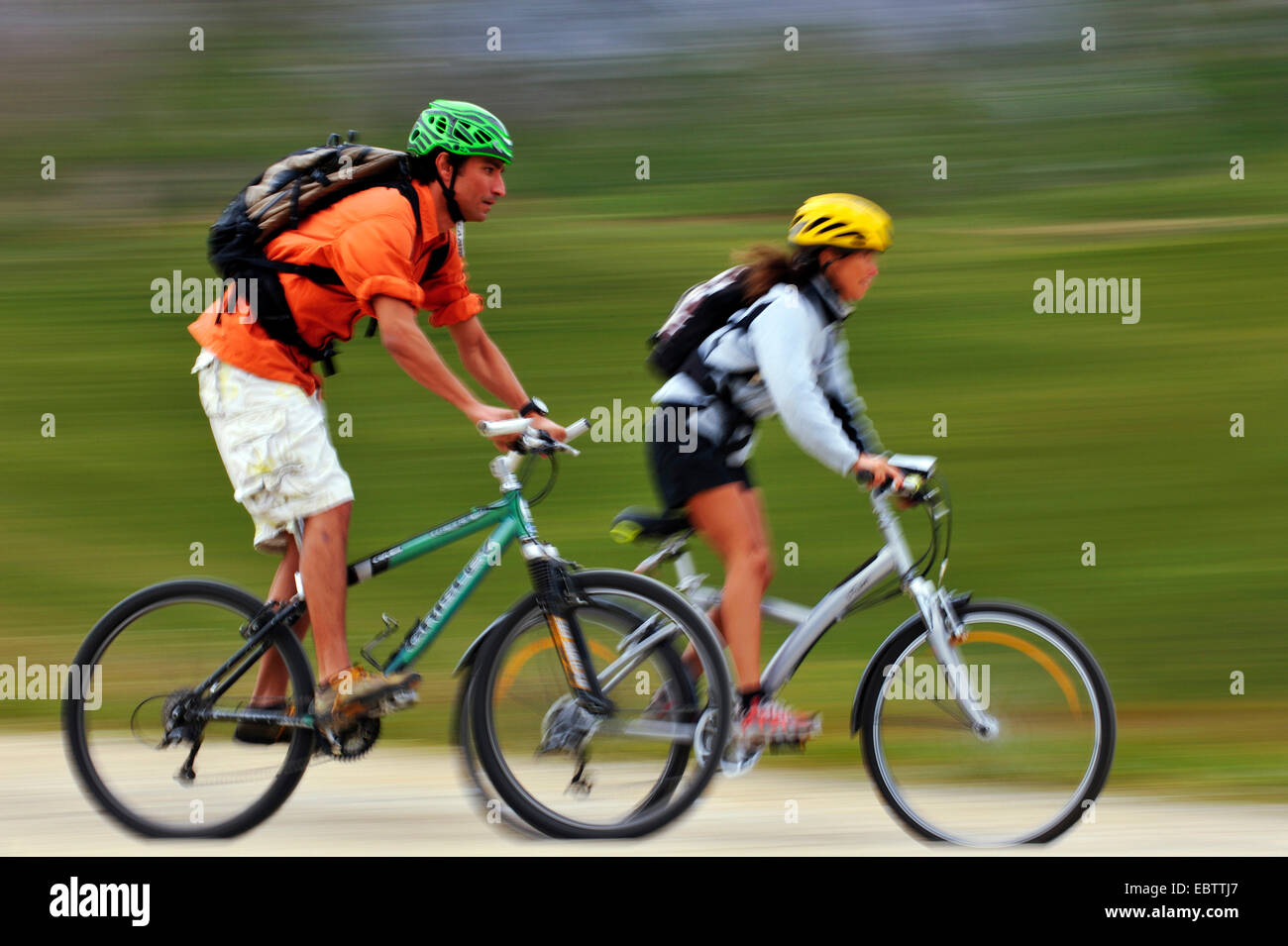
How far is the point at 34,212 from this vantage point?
12.7 m

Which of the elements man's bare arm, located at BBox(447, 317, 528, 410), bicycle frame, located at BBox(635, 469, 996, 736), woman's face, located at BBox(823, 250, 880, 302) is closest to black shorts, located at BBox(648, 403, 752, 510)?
bicycle frame, located at BBox(635, 469, 996, 736)

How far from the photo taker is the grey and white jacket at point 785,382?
174 inches


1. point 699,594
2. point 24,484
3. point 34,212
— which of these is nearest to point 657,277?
point 24,484

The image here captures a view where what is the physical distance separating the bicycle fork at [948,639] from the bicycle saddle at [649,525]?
69cm

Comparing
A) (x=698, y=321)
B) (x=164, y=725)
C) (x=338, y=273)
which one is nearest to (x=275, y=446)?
(x=338, y=273)

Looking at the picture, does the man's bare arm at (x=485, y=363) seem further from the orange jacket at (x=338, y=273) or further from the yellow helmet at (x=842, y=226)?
the yellow helmet at (x=842, y=226)

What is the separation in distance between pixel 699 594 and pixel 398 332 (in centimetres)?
119

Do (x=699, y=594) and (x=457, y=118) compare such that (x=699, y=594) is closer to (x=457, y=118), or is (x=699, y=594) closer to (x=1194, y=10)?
(x=457, y=118)

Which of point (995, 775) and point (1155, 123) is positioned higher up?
point (1155, 123)

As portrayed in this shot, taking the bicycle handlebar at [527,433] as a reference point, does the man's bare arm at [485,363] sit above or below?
above

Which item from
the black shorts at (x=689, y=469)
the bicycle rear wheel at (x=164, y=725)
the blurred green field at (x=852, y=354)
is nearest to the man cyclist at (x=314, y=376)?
the bicycle rear wheel at (x=164, y=725)

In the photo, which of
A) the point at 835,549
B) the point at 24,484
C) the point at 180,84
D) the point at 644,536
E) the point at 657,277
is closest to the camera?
the point at 644,536

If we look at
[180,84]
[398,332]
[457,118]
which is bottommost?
[398,332]

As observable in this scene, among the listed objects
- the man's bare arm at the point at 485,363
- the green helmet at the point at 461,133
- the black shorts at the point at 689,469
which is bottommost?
the black shorts at the point at 689,469
